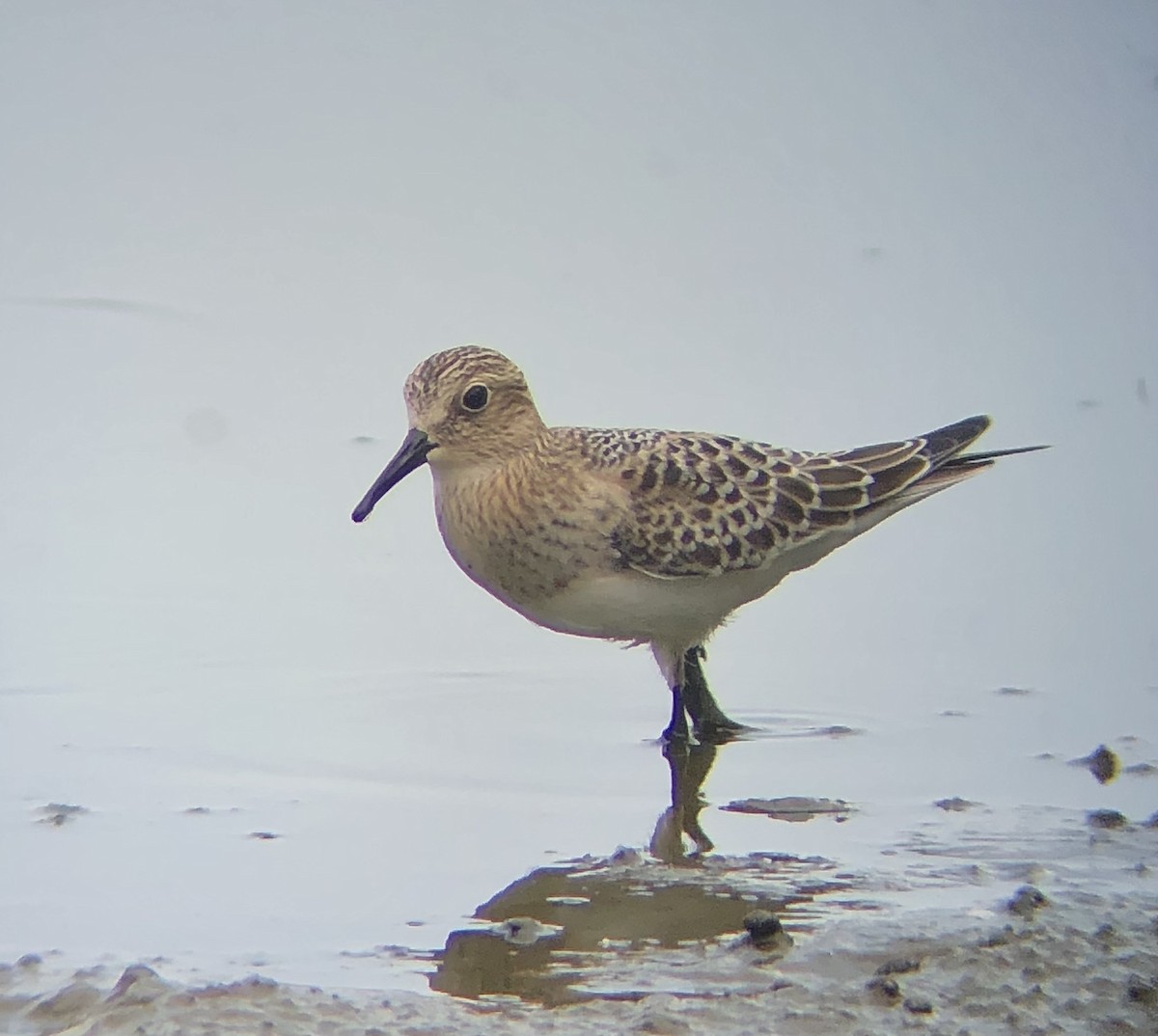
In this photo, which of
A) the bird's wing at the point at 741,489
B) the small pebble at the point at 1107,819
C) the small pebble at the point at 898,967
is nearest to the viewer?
the small pebble at the point at 898,967

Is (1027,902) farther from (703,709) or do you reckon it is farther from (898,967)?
(703,709)

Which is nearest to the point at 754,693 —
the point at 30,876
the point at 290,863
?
the point at 290,863

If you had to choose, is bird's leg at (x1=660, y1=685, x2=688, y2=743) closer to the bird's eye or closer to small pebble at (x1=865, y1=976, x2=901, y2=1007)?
the bird's eye

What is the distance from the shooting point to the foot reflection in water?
404 cm

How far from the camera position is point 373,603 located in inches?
278

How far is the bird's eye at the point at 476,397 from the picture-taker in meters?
6.34

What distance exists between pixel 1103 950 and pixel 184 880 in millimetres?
2089

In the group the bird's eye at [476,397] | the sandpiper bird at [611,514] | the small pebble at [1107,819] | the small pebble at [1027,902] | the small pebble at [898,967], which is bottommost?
the small pebble at [898,967]

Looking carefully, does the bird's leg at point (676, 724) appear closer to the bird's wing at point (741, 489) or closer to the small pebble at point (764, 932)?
the bird's wing at point (741, 489)

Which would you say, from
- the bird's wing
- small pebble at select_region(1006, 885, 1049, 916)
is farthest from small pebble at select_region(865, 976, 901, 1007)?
the bird's wing

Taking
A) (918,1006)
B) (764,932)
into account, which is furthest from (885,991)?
(764,932)

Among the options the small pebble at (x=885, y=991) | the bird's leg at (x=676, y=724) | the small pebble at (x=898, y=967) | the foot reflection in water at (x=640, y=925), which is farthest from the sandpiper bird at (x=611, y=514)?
the small pebble at (x=885, y=991)

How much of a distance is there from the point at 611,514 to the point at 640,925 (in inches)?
81.2

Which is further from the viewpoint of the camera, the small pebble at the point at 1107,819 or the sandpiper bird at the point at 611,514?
the sandpiper bird at the point at 611,514
